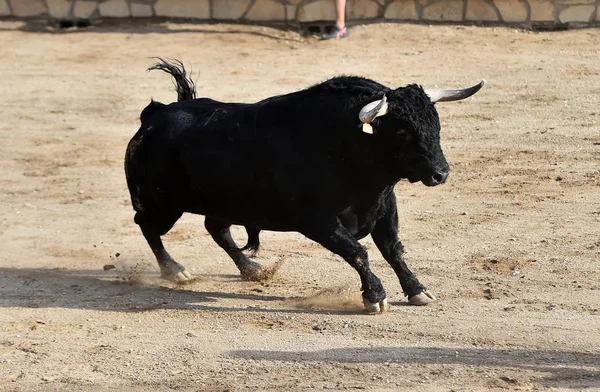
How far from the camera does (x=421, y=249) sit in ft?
30.1

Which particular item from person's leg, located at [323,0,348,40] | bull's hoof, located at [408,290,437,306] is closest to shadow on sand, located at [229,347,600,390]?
bull's hoof, located at [408,290,437,306]

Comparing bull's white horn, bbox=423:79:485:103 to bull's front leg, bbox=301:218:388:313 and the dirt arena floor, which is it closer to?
bull's front leg, bbox=301:218:388:313

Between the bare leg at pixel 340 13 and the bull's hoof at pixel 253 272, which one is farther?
the bare leg at pixel 340 13

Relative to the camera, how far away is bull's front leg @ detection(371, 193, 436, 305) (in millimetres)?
7883

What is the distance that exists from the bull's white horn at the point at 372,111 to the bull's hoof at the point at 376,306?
1.17 metres

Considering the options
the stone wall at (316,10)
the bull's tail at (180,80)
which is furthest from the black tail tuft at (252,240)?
the stone wall at (316,10)

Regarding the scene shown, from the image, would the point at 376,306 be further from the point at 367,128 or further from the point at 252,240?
the point at 252,240

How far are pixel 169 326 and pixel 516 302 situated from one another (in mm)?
2248

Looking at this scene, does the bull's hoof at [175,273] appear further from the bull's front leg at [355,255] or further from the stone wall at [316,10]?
the stone wall at [316,10]

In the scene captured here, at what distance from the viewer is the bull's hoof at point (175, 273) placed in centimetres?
877

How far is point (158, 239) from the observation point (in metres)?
8.91

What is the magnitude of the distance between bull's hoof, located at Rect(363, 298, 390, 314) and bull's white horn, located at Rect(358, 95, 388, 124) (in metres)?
1.17

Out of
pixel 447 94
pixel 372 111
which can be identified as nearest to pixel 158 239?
pixel 372 111

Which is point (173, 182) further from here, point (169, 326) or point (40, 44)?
point (40, 44)
